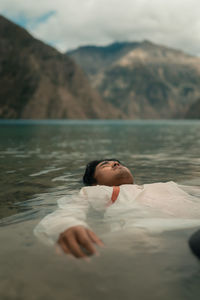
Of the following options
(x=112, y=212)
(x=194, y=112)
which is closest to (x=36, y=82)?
(x=194, y=112)

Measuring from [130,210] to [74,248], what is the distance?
1.25 m

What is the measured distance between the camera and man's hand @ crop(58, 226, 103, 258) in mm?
2660

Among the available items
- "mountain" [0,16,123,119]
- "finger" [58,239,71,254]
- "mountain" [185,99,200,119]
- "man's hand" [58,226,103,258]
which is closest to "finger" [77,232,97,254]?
"man's hand" [58,226,103,258]

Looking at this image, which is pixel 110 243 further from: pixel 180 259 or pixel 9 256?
pixel 9 256

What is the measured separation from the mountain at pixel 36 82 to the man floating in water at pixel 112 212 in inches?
4290

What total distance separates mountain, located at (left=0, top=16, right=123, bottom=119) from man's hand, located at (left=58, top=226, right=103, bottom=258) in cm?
11010

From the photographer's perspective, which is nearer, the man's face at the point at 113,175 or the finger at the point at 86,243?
the finger at the point at 86,243

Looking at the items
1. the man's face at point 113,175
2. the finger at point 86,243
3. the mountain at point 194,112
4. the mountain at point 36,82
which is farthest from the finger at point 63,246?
the mountain at point 194,112

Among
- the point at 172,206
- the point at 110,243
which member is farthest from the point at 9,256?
the point at 172,206

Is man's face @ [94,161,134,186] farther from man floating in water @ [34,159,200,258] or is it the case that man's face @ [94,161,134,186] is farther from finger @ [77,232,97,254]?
finger @ [77,232,97,254]

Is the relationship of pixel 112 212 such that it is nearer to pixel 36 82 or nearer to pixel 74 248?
pixel 74 248

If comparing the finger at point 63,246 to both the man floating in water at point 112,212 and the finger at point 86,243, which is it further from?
the finger at point 86,243

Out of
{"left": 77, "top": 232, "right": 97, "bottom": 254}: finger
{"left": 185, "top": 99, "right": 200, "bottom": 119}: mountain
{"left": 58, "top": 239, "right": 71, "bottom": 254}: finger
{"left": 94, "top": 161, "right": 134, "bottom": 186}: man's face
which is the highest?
{"left": 185, "top": 99, "right": 200, "bottom": 119}: mountain

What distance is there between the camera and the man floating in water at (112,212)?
2.76 m
